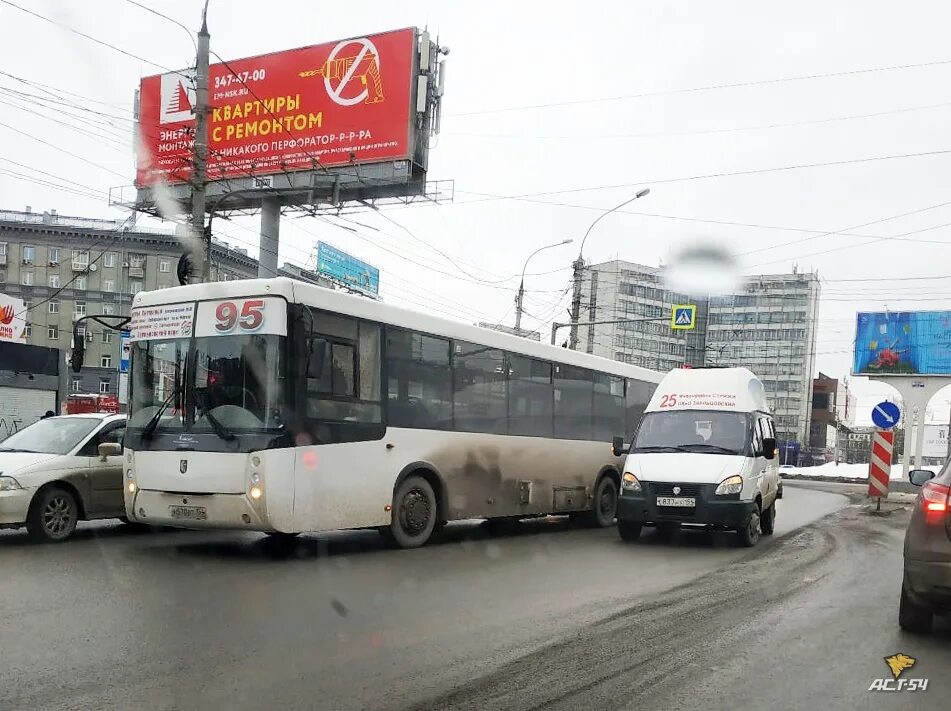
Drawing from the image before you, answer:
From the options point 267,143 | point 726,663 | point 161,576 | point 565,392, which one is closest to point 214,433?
point 161,576

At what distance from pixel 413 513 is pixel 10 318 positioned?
35602mm

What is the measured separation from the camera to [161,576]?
340 inches

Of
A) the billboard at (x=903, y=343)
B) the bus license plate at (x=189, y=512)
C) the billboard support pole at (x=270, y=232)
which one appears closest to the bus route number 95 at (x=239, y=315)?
the bus license plate at (x=189, y=512)

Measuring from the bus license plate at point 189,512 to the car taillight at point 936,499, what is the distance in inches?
270

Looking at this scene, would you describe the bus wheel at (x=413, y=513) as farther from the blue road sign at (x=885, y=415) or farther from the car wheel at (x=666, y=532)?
the blue road sign at (x=885, y=415)

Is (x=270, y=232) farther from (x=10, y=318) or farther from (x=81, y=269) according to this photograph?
(x=81, y=269)

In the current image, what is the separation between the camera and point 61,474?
1099cm

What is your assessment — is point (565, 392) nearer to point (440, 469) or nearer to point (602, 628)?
point (440, 469)

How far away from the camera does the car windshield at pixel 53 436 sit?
1139cm

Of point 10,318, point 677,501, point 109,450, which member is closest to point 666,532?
point 677,501

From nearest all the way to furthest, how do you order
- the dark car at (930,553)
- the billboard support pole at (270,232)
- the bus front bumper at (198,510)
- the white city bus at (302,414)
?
1. the dark car at (930,553)
2. the bus front bumper at (198,510)
3. the white city bus at (302,414)
4. the billboard support pole at (270,232)

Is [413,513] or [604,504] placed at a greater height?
[413,513]

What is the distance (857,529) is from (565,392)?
5564 mm

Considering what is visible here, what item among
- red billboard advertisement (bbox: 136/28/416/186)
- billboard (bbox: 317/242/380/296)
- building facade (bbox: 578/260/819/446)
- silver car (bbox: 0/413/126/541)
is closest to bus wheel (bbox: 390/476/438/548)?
silver car (bbox: 0/413/126/541)
